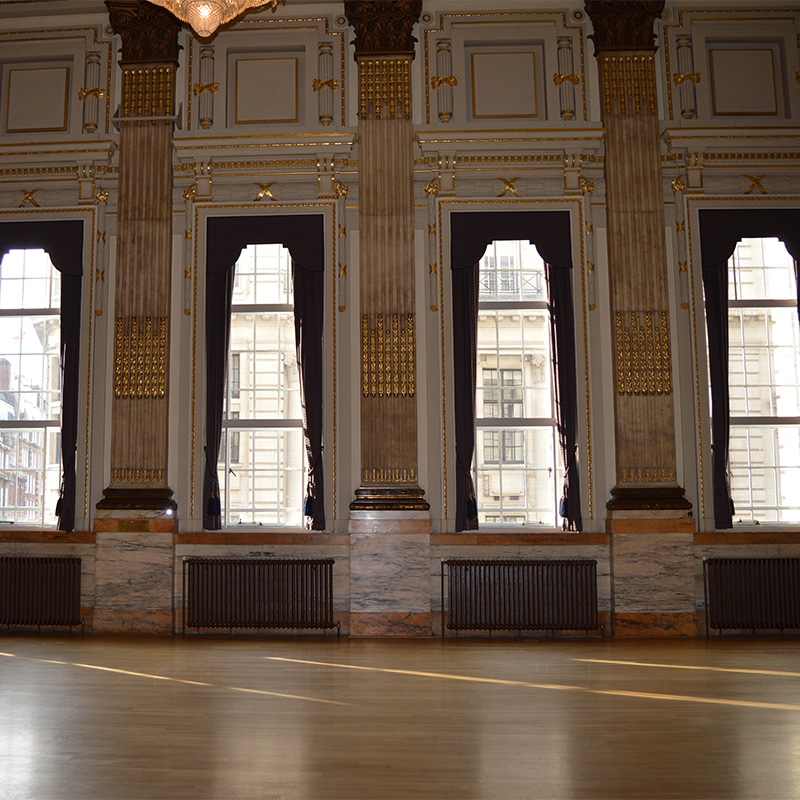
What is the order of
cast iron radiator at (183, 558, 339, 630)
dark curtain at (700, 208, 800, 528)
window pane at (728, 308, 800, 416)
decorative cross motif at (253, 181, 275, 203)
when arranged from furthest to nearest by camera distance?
decorative cross motif at (253, 181, 275, 203) < window pane at (728, 308, 800, 416) < dark curtain at (700, 208, 800, 528) < cast iron radiator at (183, 558, 339, 630)

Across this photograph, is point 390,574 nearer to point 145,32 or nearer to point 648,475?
point 648,475

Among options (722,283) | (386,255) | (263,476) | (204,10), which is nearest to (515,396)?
(386,255)

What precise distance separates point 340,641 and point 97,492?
2828mm

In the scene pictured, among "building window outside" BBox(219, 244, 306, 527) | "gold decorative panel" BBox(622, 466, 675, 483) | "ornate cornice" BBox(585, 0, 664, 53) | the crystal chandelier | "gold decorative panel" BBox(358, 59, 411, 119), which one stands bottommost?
"gold decorative panel" BBox(622, 466, 675, 483)

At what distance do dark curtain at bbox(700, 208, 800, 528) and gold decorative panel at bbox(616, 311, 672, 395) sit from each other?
1.58ft

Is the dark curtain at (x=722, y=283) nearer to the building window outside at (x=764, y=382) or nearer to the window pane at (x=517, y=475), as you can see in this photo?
the building window outside at (x=764, y=382)

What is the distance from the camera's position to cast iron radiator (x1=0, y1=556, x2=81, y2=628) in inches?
311

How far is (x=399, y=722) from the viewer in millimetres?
4344

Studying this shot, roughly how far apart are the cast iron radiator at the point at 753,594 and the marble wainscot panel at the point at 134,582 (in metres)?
4.98

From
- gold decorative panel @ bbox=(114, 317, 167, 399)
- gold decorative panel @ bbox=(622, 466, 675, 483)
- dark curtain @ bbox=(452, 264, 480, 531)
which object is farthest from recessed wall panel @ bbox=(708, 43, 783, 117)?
gold decorative panel @ bbox=(114, 317, 167, 399)

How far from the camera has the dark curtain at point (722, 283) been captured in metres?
7.91

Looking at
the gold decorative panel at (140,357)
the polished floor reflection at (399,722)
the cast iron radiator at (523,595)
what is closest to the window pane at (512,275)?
the cast iron radiator at (523,595)

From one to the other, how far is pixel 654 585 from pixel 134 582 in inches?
188

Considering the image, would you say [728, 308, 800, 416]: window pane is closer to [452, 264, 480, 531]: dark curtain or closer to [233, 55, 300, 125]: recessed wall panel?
[452, 264, 480, 531]: dark curtain
